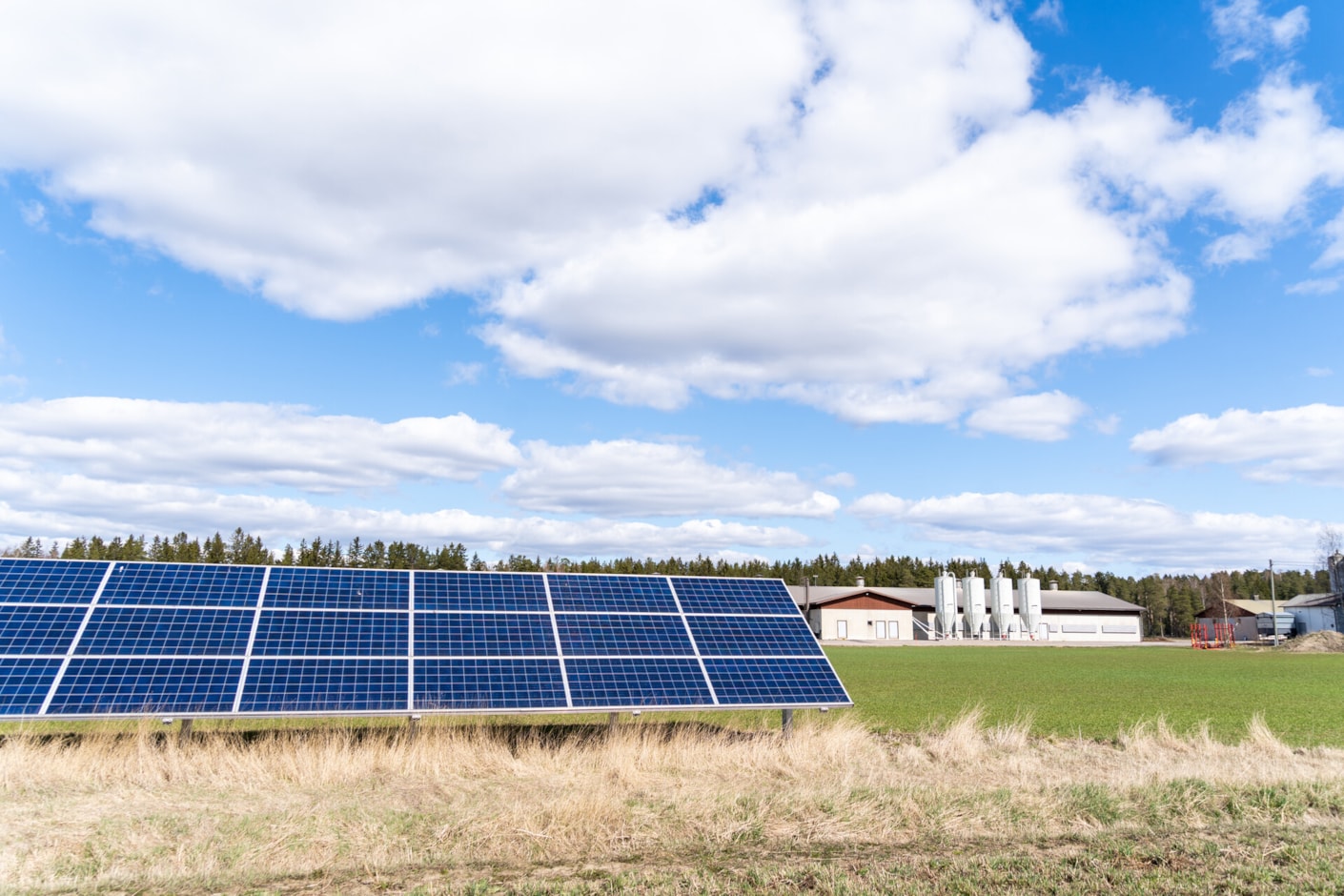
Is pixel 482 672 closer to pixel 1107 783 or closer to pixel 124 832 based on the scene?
pixel 124 832

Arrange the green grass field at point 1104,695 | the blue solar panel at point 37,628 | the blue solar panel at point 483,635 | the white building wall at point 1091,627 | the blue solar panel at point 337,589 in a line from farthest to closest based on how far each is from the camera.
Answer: the white building wall at point 1091,627 → the green grass field at point 1104,695 → the blue solar panel at point 337,589 → the blue solar panel at point 483,635 → the blue solar panel at point 37,628

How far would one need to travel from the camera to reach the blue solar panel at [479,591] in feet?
60.8

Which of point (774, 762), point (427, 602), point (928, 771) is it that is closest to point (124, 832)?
point (427, 602)

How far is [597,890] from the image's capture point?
8211 mm

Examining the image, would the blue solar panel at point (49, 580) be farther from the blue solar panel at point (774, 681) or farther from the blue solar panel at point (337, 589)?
the blue solar panel at point (774, 681)

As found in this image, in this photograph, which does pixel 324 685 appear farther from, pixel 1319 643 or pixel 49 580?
pixel 1319 643

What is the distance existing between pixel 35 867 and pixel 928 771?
1279cm

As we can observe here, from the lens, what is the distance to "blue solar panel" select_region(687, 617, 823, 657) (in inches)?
738

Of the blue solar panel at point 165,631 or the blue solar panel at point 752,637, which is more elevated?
the blue solar panel at point 165,631

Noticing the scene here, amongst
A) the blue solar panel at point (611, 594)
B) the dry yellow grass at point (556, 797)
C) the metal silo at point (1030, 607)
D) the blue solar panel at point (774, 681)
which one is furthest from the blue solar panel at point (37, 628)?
the metal silo at point (1030, 607)

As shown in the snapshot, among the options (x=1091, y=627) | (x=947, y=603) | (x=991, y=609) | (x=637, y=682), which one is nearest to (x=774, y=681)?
(x=637, y=682)

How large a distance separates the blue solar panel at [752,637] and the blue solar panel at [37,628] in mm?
11940

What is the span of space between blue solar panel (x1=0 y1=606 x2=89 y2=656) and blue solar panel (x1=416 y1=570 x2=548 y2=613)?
6.12 m

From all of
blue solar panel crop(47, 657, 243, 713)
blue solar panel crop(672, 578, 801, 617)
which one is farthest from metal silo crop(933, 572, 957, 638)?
blue solar panel crop(47, 657, 243, 713)
